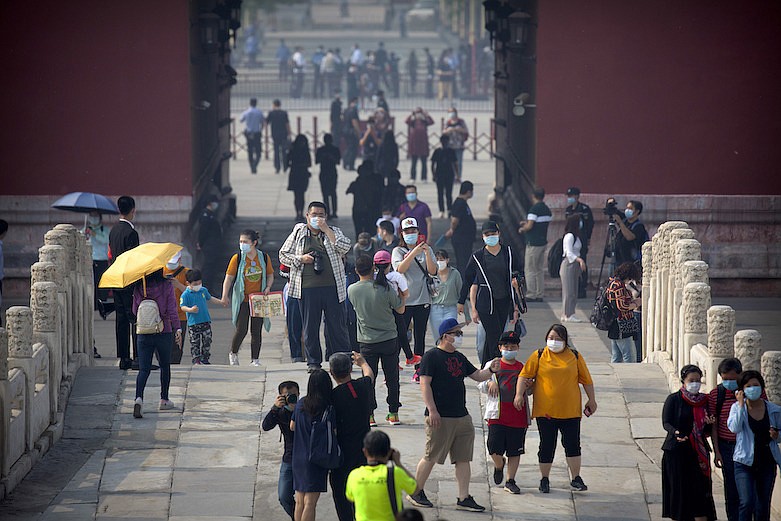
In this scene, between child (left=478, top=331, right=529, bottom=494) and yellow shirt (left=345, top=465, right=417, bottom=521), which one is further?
child (left=478, top=331, right=529, bottom=494)

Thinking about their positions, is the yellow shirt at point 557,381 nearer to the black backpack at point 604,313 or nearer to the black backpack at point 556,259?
the black backpack at point 604,313

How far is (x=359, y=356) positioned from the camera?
12.5 metres

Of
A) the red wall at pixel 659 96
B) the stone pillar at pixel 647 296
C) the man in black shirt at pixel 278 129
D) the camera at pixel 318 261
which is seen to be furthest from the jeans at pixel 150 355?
the man in black shirt at pixel 278 129

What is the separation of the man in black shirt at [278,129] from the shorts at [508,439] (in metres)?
23.4

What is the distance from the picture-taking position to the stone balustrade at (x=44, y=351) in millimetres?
11930

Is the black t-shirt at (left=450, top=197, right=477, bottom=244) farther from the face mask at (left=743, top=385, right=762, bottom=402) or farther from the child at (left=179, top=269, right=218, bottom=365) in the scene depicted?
the face mask at (left=743, top=385, right=762, bottom=402)

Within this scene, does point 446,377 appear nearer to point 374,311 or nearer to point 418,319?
point 374,311

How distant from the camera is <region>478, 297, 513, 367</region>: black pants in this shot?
1492 cm

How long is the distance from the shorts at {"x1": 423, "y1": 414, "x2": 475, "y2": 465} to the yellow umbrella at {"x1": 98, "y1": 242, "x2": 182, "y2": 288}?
352cm

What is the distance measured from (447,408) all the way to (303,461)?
144 centimetres

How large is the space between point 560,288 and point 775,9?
4845 millimetres

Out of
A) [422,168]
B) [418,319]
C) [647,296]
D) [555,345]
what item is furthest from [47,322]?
[422,168]

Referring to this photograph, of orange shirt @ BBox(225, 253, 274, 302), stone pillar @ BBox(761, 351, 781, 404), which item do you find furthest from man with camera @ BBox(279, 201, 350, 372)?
stone pillar @ BBox(761, 351, 781, 404)

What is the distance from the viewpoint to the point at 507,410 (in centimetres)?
1192
